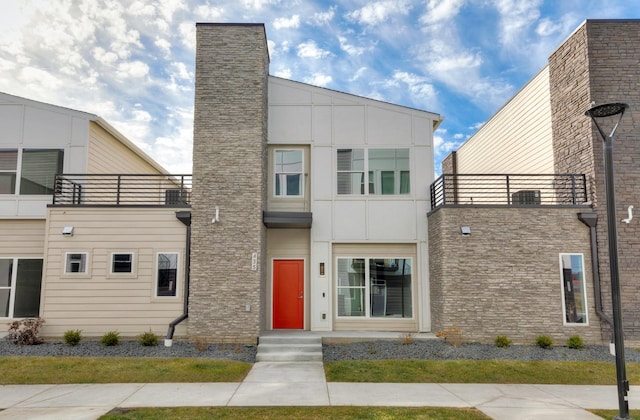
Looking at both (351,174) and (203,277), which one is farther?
(351,174)

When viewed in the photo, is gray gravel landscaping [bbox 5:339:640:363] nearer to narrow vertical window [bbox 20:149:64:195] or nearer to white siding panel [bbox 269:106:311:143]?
narrow vertical window [bbox 20:149:64:195]

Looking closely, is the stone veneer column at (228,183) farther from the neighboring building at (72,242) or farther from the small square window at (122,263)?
the small square window at (122,263)

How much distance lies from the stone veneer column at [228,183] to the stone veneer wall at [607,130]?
8.96m

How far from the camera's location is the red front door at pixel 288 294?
1199 cm

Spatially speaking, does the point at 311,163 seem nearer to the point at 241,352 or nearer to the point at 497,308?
the point at 241,352

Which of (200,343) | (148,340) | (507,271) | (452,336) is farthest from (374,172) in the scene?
(148,340)

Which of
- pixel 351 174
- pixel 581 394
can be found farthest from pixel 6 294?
pixel 581 394

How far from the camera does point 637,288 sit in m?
10.5

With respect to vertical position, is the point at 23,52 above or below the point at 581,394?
above

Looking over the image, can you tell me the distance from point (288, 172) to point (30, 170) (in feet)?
26.1

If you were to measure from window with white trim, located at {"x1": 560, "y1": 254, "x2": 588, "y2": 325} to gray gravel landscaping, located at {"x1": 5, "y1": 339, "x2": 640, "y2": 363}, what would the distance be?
79 cm

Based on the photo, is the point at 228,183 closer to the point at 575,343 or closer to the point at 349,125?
the point at 349,125

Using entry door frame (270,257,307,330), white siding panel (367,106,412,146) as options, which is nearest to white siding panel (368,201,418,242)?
white siding panel (367,106,412,146)

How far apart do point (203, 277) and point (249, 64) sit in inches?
235
